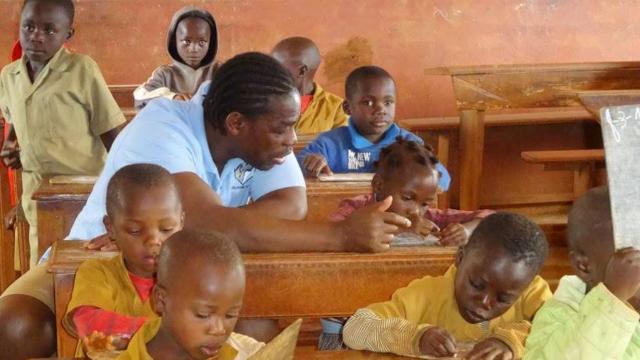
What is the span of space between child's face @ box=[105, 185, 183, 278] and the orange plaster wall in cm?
436

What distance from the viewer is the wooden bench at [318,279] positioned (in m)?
2.46

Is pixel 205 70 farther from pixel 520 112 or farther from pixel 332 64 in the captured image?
pixel 520 112

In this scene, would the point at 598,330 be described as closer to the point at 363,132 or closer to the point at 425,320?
the point at 425,320

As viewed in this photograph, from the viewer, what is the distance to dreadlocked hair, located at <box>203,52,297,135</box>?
2.77 m

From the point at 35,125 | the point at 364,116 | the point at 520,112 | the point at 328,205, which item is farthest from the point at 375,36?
the point at 328,205

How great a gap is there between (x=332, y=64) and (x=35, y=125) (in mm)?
2729

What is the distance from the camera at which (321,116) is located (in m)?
5.25

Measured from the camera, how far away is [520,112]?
7039 millimetres

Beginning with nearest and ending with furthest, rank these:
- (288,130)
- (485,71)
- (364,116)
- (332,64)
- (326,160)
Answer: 1. (288,130)
2. (326,160)
3. (364,116)
4. (485,71)
5. (332,64)

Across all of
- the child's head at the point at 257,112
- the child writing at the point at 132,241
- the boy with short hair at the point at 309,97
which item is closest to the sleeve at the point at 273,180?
the child's head at the point at 257,112

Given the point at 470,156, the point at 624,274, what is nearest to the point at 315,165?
the point at 624,274

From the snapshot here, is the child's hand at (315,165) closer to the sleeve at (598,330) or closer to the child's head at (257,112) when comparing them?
the child's head at (257,112)

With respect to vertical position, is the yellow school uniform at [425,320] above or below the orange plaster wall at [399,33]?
below

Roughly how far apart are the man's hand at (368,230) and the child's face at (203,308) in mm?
572
